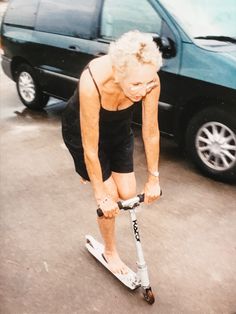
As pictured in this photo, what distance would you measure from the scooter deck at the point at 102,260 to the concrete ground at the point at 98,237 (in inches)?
2.1

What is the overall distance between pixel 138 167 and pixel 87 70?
2.37 metres

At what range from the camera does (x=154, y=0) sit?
4.02 metres

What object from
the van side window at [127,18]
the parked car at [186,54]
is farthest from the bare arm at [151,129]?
the van side window at [127,18]

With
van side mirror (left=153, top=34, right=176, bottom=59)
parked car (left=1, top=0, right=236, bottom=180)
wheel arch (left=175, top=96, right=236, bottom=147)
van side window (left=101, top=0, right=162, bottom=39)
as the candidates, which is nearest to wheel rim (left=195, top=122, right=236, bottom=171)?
parked car (left=1, top=0, right=236, bottom=180)

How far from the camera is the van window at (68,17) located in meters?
4.73

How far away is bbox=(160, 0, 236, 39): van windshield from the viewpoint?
157 inches

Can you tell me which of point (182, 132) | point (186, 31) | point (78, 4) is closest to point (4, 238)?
point (182, 132)

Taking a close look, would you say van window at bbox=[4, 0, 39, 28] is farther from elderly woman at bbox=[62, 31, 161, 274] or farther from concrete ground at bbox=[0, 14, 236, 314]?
elderly woman at bbox=[62, 31, 161, 274]

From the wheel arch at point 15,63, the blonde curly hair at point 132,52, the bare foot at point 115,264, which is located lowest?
the bare foot at point 115,264

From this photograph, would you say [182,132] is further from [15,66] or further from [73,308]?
[15,66]

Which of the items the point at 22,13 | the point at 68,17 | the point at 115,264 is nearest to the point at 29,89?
the point at 22,13

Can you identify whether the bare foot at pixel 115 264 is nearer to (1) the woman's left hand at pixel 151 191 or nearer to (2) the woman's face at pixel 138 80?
(1) the woman's left hand at pixel 151 191

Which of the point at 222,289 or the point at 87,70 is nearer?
the point at 87,70

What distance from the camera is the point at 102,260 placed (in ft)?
9.75
